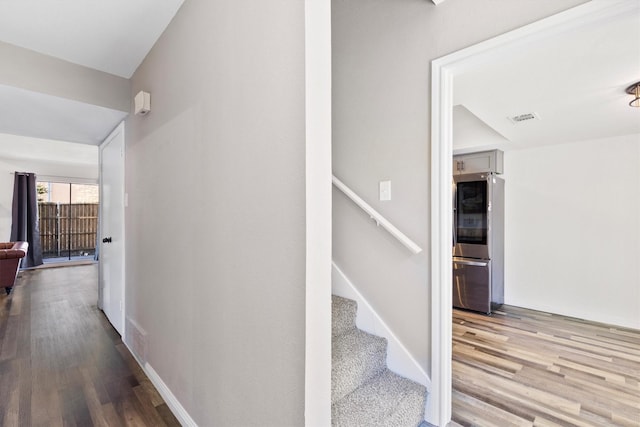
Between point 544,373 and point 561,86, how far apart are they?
2.22 meters

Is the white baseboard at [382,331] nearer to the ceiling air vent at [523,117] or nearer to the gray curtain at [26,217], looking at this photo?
the ceiling air vent at [523,117]

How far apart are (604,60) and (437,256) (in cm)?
173

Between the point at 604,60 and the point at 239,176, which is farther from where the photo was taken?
the point at 604,60

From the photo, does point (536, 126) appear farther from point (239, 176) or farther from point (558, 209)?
point (239, 176)

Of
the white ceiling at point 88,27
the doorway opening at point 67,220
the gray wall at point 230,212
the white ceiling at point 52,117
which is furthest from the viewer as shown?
the doorway opening at point 67,220

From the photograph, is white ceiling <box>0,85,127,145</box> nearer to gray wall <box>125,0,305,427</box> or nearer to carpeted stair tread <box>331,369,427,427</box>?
gray wall <box>125,0,305,427</box>

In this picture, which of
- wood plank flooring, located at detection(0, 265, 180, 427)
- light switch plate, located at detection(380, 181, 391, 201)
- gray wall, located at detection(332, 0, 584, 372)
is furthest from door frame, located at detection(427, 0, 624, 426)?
wood plank flooring, located at detection(0, 265, 180, 427)

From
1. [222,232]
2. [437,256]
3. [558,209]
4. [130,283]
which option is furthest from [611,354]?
[130,283]

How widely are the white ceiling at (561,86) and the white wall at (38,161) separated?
5.93 m

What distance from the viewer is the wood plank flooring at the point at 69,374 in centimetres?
171

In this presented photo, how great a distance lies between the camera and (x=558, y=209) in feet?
12.7

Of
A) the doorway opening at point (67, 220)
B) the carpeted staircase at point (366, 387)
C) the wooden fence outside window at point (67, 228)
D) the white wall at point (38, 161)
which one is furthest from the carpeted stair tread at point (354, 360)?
the wooden fence outside window at point (67, 228)

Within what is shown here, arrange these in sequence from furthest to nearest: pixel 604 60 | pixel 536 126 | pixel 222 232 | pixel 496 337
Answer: pixel 536 126 < pixel 496 337 < pixel 604 60 < pixel 222 232

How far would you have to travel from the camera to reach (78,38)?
1.93 meters
